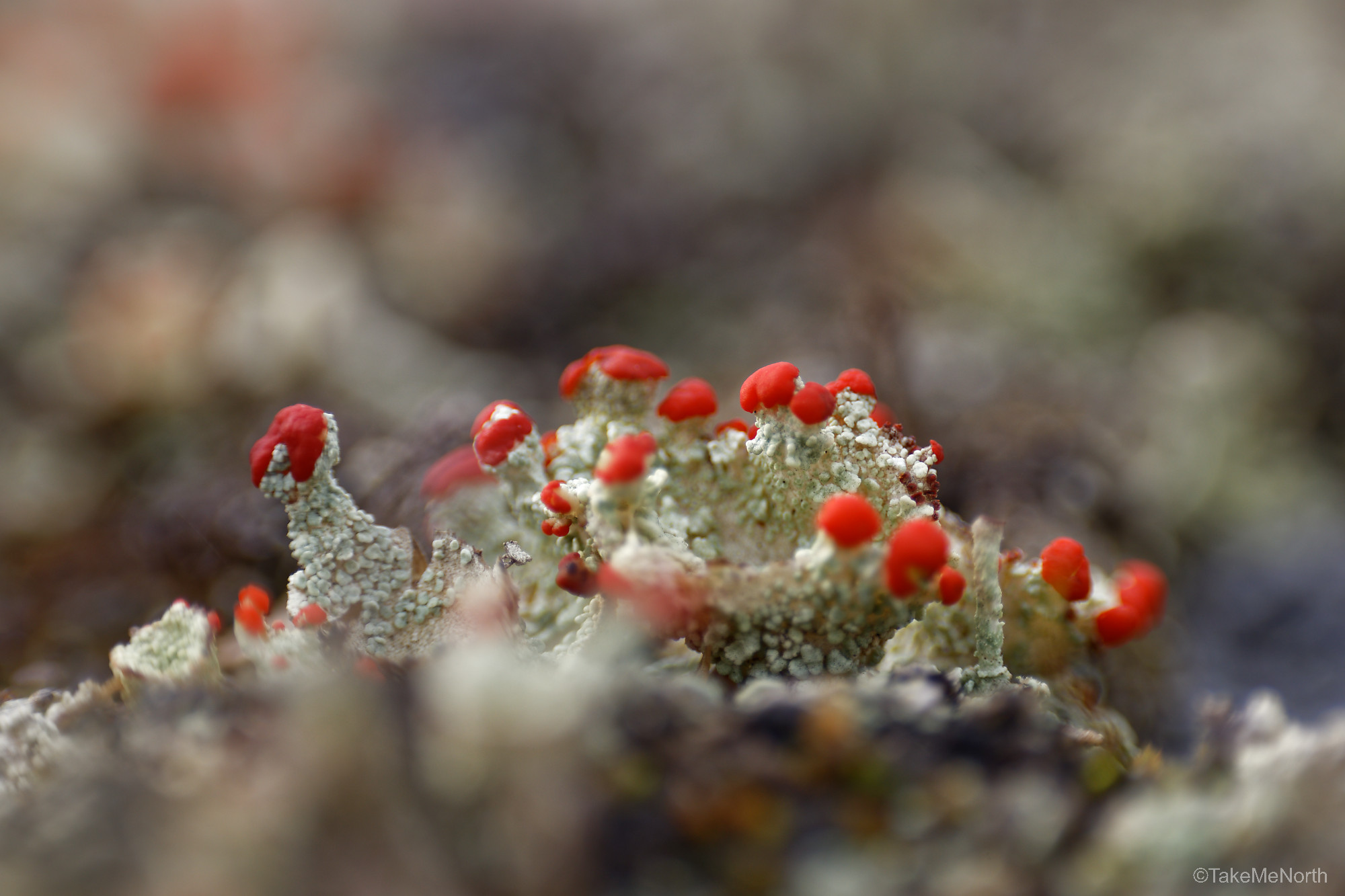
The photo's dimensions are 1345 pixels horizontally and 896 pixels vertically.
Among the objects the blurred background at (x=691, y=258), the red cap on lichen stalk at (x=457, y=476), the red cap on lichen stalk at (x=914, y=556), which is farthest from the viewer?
the blurred background at (x=691, y=258)

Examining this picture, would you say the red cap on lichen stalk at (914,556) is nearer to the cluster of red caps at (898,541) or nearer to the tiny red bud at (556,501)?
the cluster of red caps at (898,541)

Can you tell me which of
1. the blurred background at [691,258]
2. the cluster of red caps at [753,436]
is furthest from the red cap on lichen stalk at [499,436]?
the blurred background at [691,258]

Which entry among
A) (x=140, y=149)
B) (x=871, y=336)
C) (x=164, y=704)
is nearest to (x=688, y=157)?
(x=871, y=336)

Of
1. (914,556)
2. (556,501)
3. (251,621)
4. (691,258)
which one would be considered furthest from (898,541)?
(691,258)

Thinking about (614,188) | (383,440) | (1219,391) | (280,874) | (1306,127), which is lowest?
(280,874)

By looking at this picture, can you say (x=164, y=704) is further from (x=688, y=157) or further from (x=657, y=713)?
(x=688, y=157)

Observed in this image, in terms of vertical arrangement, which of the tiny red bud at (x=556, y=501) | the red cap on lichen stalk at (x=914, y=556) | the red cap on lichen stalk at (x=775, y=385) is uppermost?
the red cap on lichen stalk at (x=775, y=385)

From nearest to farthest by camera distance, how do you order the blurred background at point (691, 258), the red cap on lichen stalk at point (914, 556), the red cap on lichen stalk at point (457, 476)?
the red cap on lichen stalk at point (914, 556)
the red cap on lichen stalk at point (457, 476)
the blurred background at point (691, 258)

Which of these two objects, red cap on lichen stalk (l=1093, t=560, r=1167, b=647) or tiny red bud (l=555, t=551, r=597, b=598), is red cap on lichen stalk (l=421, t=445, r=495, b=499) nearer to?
tiny red bud (l=555, t=551, r=597, b=598)
